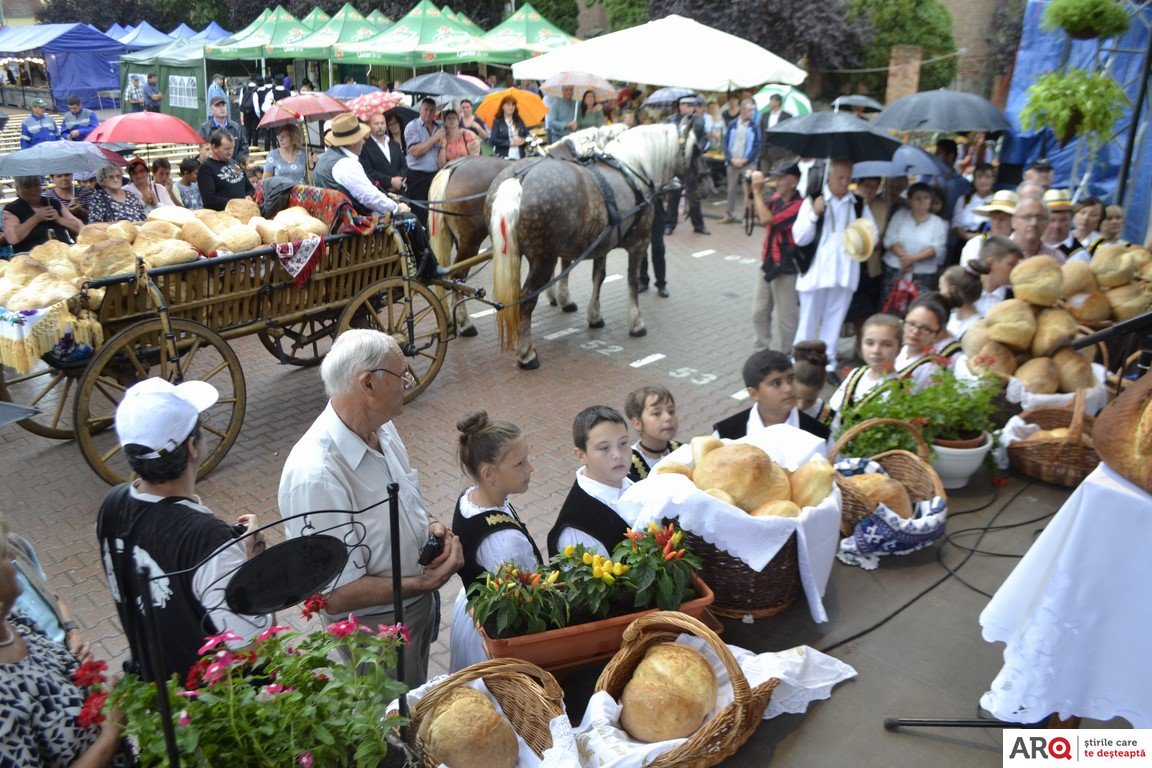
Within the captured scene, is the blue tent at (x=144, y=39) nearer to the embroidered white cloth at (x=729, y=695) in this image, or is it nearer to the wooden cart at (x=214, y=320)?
the wooden cart at (x=214, y=320)

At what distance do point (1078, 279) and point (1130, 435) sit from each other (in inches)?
141

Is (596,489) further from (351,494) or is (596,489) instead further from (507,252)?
(507,252)

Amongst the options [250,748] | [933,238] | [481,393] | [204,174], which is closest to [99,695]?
[250,748]

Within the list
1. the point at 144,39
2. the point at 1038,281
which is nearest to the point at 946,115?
the point at 1038,281

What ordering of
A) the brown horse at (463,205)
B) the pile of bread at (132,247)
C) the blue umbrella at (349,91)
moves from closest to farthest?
the pile of bread at (132,247) → the brown horse at (463,205) → the blue umbrella at (349,91)

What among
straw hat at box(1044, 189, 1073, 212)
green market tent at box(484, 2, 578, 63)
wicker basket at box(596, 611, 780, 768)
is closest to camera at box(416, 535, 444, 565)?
wicker basket at box(596, 611, 780, 768)

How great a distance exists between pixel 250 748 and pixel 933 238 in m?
7.17

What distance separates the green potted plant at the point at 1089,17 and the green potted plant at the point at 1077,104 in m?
0.36

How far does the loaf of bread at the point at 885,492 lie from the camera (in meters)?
3.60

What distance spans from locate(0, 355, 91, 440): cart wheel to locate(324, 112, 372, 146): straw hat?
2.94m

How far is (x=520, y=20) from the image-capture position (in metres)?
20.7

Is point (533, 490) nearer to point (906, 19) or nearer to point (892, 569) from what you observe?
point (892, 569)

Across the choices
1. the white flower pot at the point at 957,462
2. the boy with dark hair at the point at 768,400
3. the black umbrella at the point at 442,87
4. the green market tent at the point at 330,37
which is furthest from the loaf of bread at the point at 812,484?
the green market tent at the point at 330,37

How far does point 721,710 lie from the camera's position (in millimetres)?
2369
